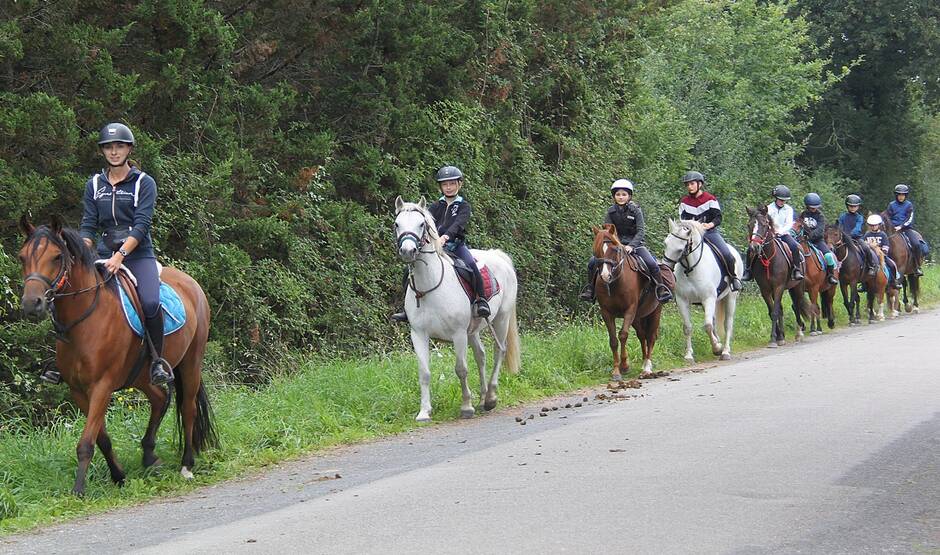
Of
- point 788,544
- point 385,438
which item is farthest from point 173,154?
point 788,544

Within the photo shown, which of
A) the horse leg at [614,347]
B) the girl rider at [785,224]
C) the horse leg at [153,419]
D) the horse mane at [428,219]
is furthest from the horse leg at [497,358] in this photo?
the girl rider at [785,224]

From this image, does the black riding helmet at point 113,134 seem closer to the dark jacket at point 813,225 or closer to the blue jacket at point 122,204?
the blue jacket at point 122,204

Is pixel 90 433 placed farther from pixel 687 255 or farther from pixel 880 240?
pixel 880 240

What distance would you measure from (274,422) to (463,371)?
2420mm

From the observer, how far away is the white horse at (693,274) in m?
18.6

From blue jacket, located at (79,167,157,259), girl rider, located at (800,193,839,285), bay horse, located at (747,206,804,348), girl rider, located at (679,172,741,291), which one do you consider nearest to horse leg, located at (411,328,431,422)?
blue jacket, located at (79,167,157,259)

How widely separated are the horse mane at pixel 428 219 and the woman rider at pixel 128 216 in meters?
3.26

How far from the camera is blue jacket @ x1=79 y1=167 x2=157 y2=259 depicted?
8.95 m

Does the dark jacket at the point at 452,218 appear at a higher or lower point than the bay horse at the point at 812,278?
higher

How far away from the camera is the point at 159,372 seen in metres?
8.98

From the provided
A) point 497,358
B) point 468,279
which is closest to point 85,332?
point 468,279

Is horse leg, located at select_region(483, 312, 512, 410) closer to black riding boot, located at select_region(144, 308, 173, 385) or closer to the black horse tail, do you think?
the black horse tail

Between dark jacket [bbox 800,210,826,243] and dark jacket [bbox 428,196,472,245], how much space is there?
14.0m

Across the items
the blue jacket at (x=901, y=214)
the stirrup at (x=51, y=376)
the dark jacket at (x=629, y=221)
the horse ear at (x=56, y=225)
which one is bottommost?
the blue jacket at (x=901, y=214)
